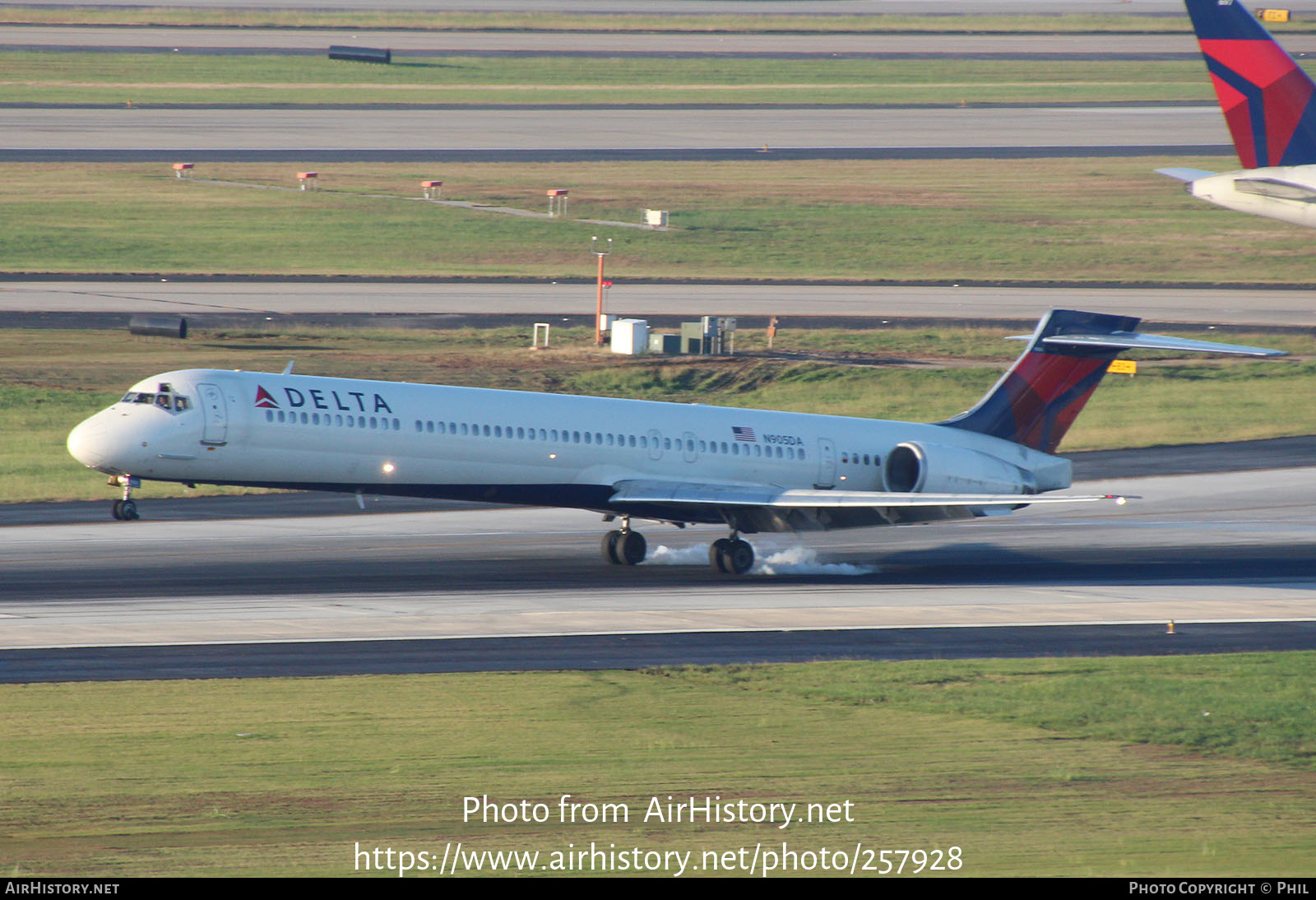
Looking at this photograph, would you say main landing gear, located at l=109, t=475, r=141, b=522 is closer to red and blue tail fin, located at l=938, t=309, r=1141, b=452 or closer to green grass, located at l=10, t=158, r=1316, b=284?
red and blue tail fin, located at l=938, t=309, r=1141, b=452

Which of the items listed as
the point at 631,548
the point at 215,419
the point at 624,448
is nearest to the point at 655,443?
the point at 624,448

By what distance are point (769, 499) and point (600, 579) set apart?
4.51 metres

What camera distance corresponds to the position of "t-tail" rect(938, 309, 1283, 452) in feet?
143

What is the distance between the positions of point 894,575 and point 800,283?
151 feet

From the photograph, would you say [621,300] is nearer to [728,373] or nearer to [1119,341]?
[728,373]

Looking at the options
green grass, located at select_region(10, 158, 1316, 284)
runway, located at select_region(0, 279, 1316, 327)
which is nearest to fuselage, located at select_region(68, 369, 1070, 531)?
runway, located at select_region(0, 279, 1316, 327)

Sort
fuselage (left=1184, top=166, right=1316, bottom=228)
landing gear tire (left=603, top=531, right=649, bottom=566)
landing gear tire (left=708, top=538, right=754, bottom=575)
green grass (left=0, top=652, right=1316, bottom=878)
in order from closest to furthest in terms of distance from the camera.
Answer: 1. green grass (left=0, top=652, right=1316, bottom=878)
2. fuselage (left=1184, top=166, right=1316, bottom=228)
3. landing gear tire (left=708, top=538, right=754, bottom=575)
4. landing gear tire (left=603, top=531, right=649, bottom=566)

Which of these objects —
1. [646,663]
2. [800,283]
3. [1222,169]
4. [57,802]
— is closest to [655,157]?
[800,283]

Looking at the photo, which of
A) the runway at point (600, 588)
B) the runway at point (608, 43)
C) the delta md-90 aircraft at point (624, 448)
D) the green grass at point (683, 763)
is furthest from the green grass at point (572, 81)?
the green grass at point (683, 763)

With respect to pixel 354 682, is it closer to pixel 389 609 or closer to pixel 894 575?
pixel 389 609

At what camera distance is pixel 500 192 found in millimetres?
98188

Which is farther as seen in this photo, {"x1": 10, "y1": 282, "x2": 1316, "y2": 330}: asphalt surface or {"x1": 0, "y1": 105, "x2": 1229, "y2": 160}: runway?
{"x1": 0, "y1": 105, "x2": 1229, "y2": 160}: runway

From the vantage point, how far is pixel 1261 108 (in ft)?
126

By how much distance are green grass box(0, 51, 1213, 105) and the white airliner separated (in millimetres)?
90749
